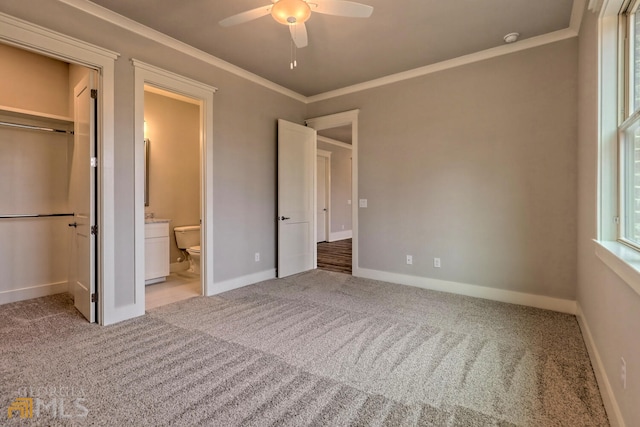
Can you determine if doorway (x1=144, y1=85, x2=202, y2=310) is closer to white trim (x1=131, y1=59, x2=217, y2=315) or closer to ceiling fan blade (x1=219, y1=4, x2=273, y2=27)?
white trim (x1=131, y1=59, x2=217, y2=315)

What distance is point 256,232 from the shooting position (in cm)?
417

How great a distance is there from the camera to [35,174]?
351 centimetres

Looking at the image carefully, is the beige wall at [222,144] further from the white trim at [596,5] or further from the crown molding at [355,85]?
the white trim at [596,5]

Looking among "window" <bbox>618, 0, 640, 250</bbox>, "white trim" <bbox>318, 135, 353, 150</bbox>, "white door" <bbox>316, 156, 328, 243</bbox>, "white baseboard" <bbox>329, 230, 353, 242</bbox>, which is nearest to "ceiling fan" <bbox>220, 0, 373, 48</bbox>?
"window" <bbox>618, 0, 640, 250</bbox>

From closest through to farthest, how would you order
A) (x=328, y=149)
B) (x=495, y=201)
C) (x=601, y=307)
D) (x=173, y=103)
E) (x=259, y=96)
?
(x=601, y=307) < (x=495, y=201) < (x=259, y=96) < (x=173, y=103) < (x=328, y=149)

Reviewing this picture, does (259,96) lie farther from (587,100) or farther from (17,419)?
(17,419)

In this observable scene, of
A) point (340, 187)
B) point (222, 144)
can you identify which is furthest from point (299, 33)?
point (340, 187)

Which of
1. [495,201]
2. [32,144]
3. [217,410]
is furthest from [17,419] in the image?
[495,201]

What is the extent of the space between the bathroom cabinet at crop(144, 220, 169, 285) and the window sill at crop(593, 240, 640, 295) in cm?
430

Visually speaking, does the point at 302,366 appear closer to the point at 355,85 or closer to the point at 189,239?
the point at 189,239

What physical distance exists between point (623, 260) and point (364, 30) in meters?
2.66

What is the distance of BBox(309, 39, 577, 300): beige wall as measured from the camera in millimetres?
3035

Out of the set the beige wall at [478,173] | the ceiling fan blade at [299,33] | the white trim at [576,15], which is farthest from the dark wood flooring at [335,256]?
the white trim at [576,15]

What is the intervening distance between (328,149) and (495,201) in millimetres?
5157
